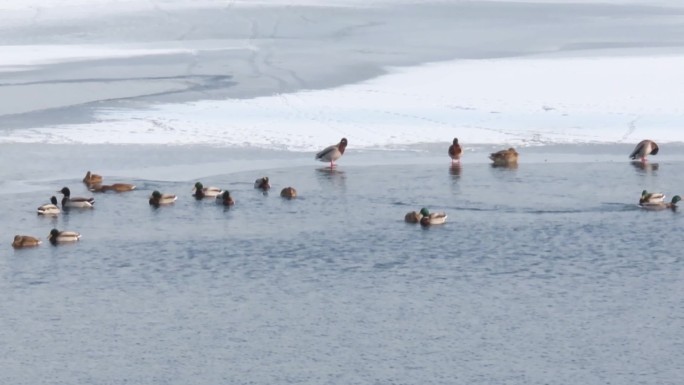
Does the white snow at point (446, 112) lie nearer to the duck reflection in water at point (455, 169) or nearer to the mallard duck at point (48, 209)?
the duck reflection in water at point (455, 169)

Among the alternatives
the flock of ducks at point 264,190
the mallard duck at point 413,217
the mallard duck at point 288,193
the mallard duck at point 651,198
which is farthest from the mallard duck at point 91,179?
the mallard duck at point 651,198

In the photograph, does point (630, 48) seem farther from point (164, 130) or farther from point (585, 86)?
point (164, 130)

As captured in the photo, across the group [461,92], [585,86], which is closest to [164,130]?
[461,92]

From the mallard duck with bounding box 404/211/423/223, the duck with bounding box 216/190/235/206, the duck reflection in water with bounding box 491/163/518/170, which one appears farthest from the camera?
the duck reflection in water with bounding box 491/163/518/170

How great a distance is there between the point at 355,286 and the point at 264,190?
12.9 feet

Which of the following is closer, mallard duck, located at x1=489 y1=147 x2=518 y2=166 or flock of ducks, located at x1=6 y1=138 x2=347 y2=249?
flock of ducks, located at x1=6 y1=138 x2=347 y2=249

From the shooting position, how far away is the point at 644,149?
51.1 ft

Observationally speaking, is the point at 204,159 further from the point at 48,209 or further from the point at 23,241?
the point at 23,241

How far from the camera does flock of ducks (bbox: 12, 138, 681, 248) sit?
1197 cm

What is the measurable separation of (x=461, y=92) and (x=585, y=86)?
1.90m

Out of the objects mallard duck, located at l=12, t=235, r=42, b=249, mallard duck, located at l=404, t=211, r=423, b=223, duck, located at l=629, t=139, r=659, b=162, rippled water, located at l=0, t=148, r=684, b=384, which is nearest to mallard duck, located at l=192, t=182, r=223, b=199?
rippled water, located at l=0, t=148, r=684, b=384

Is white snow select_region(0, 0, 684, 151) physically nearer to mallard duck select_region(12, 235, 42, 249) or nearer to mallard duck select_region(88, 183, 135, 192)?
mallard duck select_region(88, 183, 135, 192)

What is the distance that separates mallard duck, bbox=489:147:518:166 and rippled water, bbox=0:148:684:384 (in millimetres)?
685

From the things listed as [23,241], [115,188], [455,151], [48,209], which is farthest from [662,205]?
[23,241]
